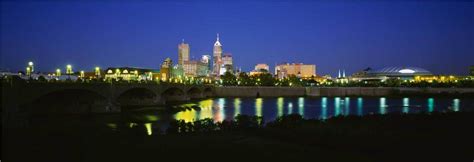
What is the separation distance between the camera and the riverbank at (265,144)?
66.3 feet

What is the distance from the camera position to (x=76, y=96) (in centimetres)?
6181

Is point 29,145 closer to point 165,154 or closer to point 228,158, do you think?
point 165,154

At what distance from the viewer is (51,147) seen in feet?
75.0

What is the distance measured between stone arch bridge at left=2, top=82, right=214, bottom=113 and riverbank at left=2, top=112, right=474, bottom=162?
13089mm

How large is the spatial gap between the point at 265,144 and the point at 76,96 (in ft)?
149

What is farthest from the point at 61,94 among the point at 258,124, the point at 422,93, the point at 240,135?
the point at 422,93

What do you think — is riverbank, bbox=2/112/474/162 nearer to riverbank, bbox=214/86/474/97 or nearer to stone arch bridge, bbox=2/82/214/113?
stone arch bridge, bbox=2/82/214/113

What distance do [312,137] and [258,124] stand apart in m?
8.34

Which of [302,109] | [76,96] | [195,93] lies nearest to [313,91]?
[195,93]

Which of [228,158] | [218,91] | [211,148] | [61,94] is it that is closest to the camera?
[228,158]

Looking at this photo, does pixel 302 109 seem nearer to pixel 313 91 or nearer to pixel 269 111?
pixel 269 111

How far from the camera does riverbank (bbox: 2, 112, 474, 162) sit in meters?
20.2

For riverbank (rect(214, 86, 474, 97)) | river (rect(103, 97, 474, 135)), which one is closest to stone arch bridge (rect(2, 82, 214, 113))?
river (rect(103, 97, 474, 135))

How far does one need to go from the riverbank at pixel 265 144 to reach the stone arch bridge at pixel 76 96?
13.1 m
